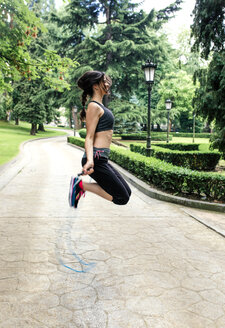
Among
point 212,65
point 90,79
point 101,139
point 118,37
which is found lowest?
point 101,139

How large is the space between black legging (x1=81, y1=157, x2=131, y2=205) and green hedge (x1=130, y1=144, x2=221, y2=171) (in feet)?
33.8

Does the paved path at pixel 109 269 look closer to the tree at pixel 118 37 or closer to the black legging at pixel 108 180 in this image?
the black legging at pixel 108 180

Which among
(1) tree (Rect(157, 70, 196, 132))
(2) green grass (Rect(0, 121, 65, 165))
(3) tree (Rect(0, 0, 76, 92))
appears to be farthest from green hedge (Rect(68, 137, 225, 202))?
(1) tree (Rect(157, 70, 196, 132))

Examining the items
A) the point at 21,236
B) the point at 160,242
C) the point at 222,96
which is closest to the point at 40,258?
the point at 21,236

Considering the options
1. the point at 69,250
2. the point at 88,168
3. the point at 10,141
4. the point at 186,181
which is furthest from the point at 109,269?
the point at 10,141

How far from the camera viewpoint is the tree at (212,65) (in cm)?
1160

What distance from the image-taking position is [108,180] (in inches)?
143

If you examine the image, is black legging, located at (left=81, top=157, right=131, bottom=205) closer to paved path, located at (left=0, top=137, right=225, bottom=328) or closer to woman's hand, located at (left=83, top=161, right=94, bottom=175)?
woman's hand, located at (left=83, top=161, right=94, bottom=175)

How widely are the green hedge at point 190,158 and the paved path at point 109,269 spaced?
7.83m

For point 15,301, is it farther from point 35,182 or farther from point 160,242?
point 35,182

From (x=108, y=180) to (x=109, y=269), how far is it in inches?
41.9

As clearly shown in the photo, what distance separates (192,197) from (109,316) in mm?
4853

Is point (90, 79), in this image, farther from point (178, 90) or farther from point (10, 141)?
point (178, 90)

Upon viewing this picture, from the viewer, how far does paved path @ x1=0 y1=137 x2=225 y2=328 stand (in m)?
2.45
